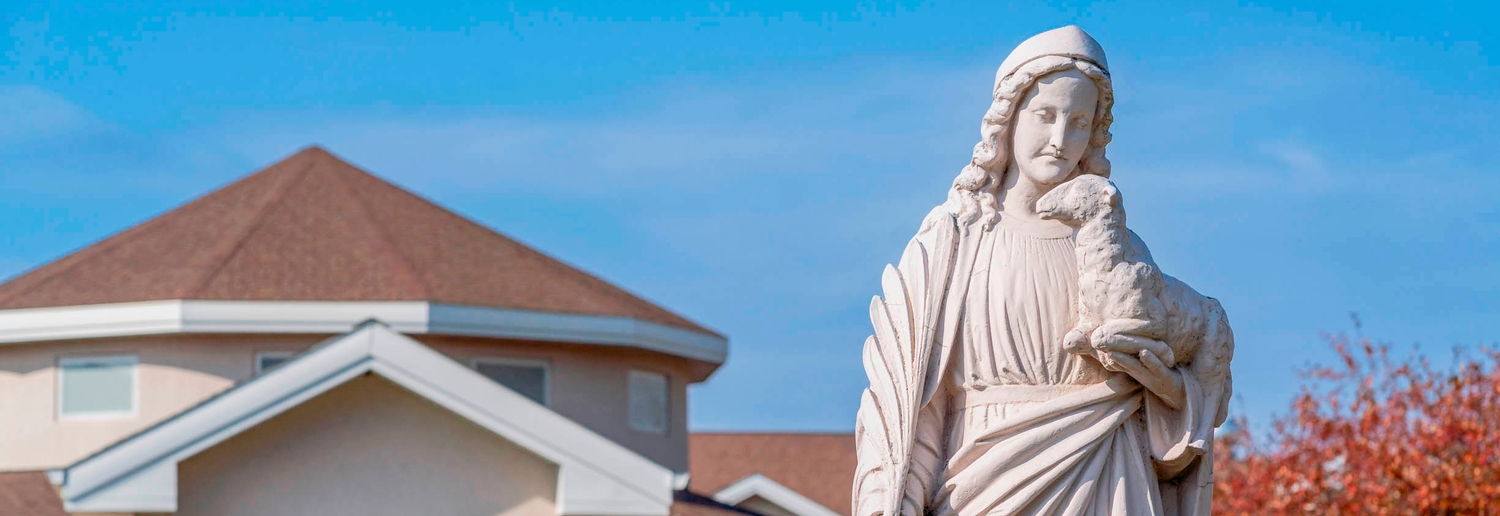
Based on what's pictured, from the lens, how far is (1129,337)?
245 inches

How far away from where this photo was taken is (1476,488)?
742 inches

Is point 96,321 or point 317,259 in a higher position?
point 317,259

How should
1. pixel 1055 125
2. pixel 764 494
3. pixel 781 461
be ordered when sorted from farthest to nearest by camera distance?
1. pixel 781 461
2. pixel 764 494
3. pixel 1055 125

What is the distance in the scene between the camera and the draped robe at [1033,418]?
6262 mm

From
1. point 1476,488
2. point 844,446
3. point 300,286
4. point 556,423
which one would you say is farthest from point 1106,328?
point 844,446

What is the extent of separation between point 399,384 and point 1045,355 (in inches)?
668

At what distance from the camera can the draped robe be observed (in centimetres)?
626

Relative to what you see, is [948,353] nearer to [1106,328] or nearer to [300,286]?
[1106,328]

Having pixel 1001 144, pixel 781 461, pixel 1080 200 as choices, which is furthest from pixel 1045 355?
pixel 781 461

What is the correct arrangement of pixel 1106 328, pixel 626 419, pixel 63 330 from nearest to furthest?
1. pixel 1106 328
2. pixel 63 330
3. pixel 626 419

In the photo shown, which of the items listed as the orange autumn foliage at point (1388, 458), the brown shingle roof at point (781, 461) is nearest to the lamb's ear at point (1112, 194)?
the orange autumn foliage at point (1388, 458)

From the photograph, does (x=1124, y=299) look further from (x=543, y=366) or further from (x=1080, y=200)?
(x=543, y=366)

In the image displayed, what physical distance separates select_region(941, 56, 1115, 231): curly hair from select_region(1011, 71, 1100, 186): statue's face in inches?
1.2

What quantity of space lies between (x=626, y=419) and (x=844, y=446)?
12.7 meters
